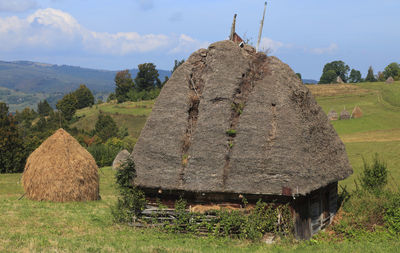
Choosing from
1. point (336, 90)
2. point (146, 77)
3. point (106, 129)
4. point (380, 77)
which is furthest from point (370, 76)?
point (106, 129)

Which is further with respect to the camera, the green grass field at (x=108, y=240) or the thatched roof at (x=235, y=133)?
the thatched roof at (x=235, y=133)

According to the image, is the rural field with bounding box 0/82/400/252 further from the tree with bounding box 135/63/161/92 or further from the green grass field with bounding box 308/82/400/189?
the tree with bounding box 135/63/161/92

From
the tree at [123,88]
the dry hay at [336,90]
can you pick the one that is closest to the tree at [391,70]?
the dry hay at [336,90]

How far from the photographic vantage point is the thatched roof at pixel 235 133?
13.1 meters

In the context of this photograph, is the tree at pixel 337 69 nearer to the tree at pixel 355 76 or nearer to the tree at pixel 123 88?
the tree at pixel 355 76

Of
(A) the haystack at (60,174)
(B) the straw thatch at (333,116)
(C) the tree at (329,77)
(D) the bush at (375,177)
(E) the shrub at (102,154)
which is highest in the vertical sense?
(C) the tree at (329,77)

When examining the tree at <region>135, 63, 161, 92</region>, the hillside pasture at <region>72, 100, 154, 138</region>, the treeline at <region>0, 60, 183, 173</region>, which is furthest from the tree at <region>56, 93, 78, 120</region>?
the tree at <region>135, 63, 161, 92</region>

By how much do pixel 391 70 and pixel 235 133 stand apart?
13797 cm

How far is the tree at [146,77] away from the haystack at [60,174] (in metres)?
93.9

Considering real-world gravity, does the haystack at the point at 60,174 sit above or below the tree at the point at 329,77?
below

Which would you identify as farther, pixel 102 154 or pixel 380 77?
pixel 380 77

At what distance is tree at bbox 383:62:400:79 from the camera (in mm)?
134800

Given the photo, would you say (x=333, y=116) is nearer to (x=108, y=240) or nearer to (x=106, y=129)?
(x=106, y=129)

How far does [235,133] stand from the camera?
1384 centimetres
